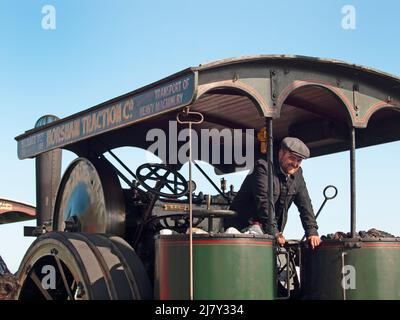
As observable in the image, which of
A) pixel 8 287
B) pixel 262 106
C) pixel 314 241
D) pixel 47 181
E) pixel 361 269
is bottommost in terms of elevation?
pixel 8 287

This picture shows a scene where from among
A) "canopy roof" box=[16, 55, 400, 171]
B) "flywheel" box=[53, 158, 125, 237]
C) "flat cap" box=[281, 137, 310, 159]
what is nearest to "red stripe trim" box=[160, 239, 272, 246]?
"canopy roof" box=[16, 55, 400, 171]

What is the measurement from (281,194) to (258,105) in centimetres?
97

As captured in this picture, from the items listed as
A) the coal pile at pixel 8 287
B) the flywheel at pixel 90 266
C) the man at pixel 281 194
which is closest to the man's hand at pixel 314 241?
the man at pixel 281 194

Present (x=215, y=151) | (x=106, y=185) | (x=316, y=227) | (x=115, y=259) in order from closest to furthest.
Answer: (x=115, y=259) → (x=316, y=227) → (x=106, y=185) → (x=215, y=151)

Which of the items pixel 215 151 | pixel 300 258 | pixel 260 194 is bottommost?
pixel 300 258

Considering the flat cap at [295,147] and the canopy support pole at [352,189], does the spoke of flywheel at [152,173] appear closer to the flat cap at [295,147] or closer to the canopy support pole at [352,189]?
the flat cap at [295,147]

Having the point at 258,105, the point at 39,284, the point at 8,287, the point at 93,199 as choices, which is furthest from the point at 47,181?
the point at 258,105

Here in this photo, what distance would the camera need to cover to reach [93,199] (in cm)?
620

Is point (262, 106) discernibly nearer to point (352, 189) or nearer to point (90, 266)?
point (352, 189)
